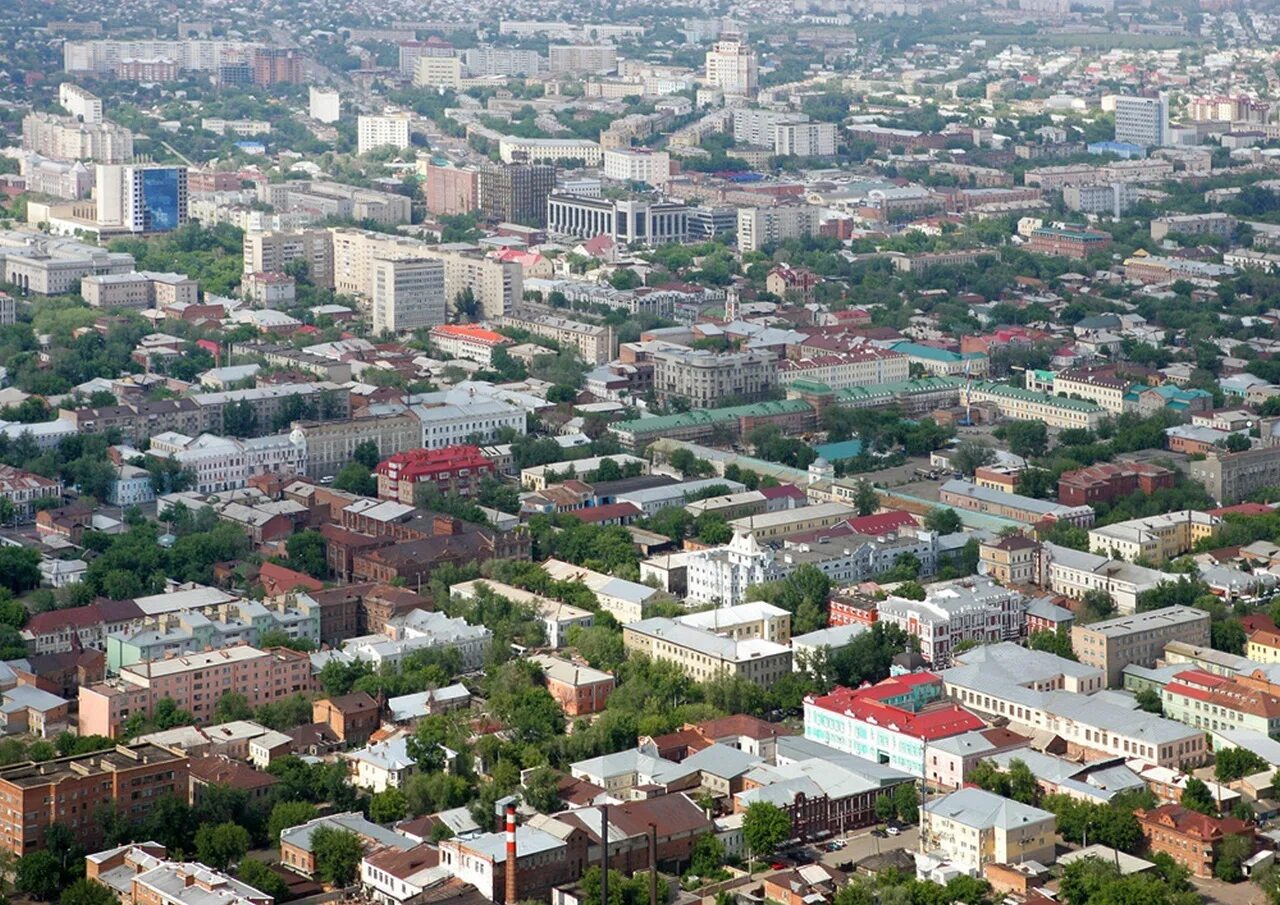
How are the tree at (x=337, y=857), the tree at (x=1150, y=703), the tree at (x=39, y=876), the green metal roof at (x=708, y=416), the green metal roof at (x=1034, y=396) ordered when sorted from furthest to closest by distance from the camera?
the green metal roof at (x=1034, y=396), the green metal roof at (x=708, y=416), the tree at (x=1150, y=703), the tree at (x=337, y=857), the tree at (x=39, y=876)

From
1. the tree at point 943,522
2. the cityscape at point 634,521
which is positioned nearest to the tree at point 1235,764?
the cityscape at point 634,521

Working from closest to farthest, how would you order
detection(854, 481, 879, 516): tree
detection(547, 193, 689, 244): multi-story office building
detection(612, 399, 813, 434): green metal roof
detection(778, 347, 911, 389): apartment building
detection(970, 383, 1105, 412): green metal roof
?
detection(854, 481, 879, 516): tree, detection(612, 399, 813, 434): green metal roof, detection(970, 383, 1105, 412): green metal roof, detection(778, 347, 911, 389): apartment building, detection(547, 193, 689, 244): multi-story office building

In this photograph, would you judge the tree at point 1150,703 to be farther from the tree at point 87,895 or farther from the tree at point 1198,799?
the tree at point 87,895

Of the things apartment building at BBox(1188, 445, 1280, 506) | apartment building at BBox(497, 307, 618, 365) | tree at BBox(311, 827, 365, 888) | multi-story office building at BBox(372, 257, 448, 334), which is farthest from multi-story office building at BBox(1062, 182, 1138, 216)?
tree at BBox(311, 827, 365, 888)

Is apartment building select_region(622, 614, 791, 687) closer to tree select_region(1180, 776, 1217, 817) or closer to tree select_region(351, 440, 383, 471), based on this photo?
tree select_region(1180, 776, 1217, 817)

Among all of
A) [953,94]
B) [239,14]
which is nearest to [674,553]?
[953,94]

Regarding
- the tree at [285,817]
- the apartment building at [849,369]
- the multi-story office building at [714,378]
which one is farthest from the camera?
the apartment building at [849,369]
